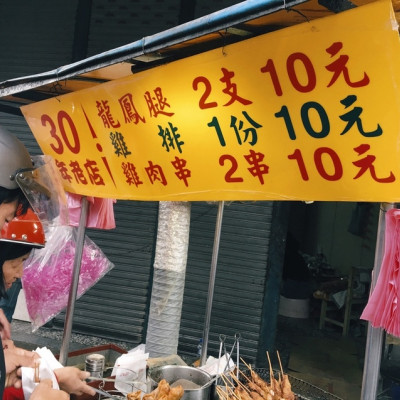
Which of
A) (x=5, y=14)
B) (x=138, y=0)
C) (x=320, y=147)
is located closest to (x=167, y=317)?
(x=320, y=147)

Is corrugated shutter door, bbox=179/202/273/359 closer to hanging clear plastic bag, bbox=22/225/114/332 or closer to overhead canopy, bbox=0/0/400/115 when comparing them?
hanging clear plastic bag, bbox=22/225/114/332

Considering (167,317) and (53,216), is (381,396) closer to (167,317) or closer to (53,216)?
(167,317)

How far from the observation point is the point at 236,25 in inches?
103

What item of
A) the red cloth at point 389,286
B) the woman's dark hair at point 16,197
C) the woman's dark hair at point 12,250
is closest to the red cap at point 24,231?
the woman's dark hair at point 12,250

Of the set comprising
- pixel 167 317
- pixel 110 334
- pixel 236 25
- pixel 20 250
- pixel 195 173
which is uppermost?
pixel 236 25

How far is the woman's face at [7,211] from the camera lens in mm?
2777

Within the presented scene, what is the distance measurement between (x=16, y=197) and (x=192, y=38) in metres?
1.47

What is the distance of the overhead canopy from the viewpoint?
237 centimetres

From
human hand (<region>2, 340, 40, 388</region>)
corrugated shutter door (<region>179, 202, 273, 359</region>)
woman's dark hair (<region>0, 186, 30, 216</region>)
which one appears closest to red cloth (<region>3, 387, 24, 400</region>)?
human hand (<region>2, 340, 40, 388</region>)

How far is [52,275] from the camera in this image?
5.08 metres

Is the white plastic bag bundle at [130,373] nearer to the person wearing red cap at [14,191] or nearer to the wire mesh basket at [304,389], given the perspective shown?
the person wearing red cap at [14,191]

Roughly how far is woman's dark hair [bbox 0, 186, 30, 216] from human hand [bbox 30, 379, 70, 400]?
3.66 feet

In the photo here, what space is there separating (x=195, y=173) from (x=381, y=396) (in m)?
5.33

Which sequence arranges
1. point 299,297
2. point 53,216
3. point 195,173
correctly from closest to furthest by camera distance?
point 195,173, point 53,216, point 299,297
